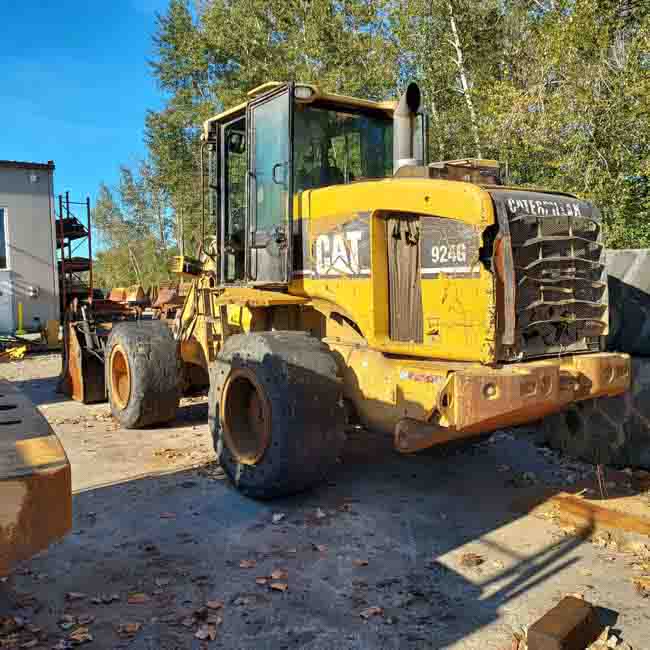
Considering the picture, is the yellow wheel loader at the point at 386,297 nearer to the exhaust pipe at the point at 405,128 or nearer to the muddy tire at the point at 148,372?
the exhaust pipe at the point at 405,128

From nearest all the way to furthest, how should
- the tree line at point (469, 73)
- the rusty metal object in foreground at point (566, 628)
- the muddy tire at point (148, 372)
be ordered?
1. the rusty metal object in foreground at point (566, 628)
2. the muddy tire at point (148, 372)
3. the tree line at point (469, 73)

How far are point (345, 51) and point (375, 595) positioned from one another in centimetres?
1955

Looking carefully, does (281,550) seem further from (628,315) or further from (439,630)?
(628,315)

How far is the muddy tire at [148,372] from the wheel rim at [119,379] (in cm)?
3

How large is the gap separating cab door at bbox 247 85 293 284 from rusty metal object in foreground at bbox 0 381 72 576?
3524mm

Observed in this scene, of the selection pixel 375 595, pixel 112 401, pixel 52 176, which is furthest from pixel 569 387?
pixel 52 176

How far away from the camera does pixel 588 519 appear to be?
4.65m

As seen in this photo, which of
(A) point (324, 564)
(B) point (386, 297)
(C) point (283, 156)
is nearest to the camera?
(A) point (324, 564)

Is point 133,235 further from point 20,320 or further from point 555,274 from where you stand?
point 555,274

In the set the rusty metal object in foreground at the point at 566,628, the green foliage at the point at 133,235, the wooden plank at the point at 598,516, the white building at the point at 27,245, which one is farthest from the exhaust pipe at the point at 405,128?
the green foliage at the point at 133,235

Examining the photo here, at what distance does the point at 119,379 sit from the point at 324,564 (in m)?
4.69

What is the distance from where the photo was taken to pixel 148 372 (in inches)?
281

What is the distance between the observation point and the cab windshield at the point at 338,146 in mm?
5785

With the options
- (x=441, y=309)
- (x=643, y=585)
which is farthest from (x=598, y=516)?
(x=441, y=309)
